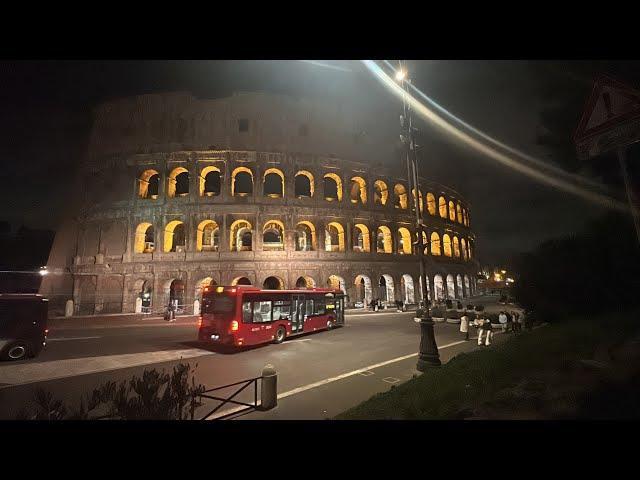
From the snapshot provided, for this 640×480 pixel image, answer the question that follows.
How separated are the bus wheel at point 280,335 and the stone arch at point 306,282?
12711 mm

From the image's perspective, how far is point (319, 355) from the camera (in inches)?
388

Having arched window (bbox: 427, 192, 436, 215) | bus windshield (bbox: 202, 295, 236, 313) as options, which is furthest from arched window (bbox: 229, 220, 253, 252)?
arched window (bbox: 427, 192, 436, 215)

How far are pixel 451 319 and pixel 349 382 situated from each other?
14256 millimetres

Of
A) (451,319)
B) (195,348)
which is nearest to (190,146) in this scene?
(195,348)

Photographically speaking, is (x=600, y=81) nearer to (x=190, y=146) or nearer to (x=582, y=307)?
(x=582, y=307)

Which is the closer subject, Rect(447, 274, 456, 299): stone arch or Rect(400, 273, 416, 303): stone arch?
Rect(400, 273, 416, 303): stone arch

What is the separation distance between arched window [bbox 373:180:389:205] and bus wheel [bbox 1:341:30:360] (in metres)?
26.0

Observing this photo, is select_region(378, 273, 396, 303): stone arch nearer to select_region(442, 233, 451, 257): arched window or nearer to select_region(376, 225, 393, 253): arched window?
select_region(376, 225, 393, 253): arched window

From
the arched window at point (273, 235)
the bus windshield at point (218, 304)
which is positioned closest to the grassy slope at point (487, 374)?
the bus windshield at point (218, 304)

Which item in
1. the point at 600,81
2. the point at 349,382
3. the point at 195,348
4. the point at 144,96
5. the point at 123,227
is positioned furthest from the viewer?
the point at 144,96

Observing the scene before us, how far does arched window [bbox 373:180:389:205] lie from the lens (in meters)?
30.2

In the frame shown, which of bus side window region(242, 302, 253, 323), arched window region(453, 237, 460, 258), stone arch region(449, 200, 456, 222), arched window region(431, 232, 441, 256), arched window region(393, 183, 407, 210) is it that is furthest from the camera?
stone arch region(449, 200, 456, 222)
